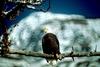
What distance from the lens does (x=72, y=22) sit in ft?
60.6

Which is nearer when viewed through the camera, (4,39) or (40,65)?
(4,39)

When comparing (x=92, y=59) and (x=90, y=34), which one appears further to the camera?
(x=92, y=59)

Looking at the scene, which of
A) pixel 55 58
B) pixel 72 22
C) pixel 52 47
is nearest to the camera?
pixel 55 58

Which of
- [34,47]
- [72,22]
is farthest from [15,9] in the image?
[72,22]

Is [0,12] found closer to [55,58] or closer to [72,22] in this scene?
[55,58]

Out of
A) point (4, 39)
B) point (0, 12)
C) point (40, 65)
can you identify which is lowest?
point (40, 65)

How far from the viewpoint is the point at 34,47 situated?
17.3 metres

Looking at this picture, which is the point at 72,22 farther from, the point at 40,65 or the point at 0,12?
the point at 0,12

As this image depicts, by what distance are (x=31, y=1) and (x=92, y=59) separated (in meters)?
14.8

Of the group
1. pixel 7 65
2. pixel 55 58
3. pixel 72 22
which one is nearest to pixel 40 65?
pixel 7 65

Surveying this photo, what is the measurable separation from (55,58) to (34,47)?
37.8ft

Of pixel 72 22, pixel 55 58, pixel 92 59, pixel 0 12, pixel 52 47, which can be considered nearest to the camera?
pixel 0 12

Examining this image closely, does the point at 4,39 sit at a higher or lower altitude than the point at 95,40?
higher

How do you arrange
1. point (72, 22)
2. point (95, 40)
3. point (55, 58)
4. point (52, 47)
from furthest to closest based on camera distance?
point (72, 22)
point (95, 40)
point (52, 47)
point (55, 58)
